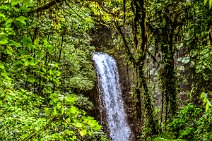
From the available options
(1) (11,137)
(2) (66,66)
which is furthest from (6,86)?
(2) (66,66)

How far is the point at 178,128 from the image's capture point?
13.6 feet

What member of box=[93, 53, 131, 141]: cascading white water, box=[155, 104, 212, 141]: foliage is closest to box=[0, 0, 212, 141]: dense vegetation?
box=[155, 104, 212, 141]: foliage

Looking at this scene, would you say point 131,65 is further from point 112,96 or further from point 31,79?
point 112,96

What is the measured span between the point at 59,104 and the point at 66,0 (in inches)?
77.9

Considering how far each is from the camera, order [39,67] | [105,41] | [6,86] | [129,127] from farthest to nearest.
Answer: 1. [105,41]
2. [129,127]
3. [6,86]
4. [39,67]

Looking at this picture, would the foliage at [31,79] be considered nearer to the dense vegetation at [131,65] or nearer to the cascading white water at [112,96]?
the dense vegetation at [131,65]

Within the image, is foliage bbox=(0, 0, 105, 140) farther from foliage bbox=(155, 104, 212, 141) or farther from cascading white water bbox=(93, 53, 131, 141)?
cascading white water bbox=(93, 53, 131, 141)

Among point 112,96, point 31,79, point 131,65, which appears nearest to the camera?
point 31,79

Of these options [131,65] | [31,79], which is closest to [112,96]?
[131,65]

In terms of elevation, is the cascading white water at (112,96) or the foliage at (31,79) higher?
the foliage at (31,79)

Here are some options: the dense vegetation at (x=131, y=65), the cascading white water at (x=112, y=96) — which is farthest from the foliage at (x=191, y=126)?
the cascading white water at (x=112, y=96)

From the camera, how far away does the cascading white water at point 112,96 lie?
14008 millimetres

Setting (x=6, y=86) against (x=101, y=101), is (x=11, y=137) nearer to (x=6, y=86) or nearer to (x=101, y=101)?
(x=6, y=86)

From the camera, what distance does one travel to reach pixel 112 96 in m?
15.3
